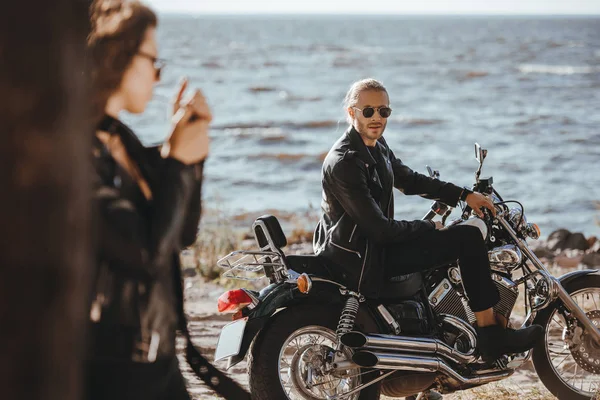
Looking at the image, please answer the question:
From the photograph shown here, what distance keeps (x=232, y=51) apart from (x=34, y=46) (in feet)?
242

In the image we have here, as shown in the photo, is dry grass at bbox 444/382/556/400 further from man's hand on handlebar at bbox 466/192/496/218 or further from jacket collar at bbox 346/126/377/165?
jacket collar at bbox 346/126/377/165

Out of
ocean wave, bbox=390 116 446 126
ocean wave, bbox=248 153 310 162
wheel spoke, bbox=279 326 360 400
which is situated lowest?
wheel spoke, bbox=279 326 360 400

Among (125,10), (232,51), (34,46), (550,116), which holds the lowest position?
(34,46)

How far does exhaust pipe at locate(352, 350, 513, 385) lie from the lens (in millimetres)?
4633

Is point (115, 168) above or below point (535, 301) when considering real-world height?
above

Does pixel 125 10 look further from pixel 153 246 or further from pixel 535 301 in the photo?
pixel 535 301

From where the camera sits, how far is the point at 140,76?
271cm

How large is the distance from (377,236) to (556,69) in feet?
171

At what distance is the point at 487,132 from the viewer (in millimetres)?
26922

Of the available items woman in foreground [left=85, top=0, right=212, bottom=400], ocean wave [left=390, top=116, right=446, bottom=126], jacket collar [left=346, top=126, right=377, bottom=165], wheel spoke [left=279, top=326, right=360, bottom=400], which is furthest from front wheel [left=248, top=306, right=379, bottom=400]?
ocean wave [left=390, top=116, right=446, bottom=126]

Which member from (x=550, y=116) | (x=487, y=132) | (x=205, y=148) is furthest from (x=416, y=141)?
(x=205, y=148)

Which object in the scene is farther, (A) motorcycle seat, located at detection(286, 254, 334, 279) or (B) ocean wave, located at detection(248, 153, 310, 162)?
(B) ocean wave, located at detection(248, 153, 310, 162)

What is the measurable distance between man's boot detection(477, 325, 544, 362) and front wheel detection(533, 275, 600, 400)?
358mm

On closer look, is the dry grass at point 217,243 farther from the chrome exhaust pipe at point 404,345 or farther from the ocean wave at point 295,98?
the ocean wave at point 295,98
